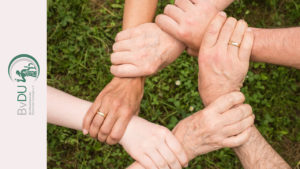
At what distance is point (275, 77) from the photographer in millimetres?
3600

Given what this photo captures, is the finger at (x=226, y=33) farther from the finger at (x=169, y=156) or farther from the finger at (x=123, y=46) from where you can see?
the finger at (x=169, y=156)

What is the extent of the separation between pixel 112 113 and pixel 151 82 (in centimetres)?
125

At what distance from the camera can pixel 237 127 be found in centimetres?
237

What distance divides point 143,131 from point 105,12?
200cm

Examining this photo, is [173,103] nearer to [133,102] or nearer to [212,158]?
[212,158]

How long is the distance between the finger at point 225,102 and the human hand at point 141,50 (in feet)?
2.16

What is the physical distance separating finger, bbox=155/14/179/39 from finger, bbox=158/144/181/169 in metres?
1.00

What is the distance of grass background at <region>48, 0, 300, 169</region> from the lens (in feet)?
11.6

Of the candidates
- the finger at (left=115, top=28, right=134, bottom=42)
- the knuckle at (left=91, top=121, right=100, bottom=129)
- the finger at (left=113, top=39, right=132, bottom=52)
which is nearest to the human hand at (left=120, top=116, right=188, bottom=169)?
the knuckle at (left=91, top=121, right=100, bottom=129)

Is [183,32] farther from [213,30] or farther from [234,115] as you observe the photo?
[234,115]

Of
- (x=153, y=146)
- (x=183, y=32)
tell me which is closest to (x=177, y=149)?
(x=153, y=146)

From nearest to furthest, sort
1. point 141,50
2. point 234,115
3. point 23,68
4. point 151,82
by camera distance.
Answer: point 23,68 → point 234,115 → point 141,50 → point 151,82

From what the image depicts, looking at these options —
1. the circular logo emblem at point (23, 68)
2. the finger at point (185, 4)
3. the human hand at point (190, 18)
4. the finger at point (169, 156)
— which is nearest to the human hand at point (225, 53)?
the human hand at point (190, 18)

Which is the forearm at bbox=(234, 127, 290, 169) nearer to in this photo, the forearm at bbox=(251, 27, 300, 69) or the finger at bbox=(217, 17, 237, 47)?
the forearm at bbox=(251, 27, 300, 69)
